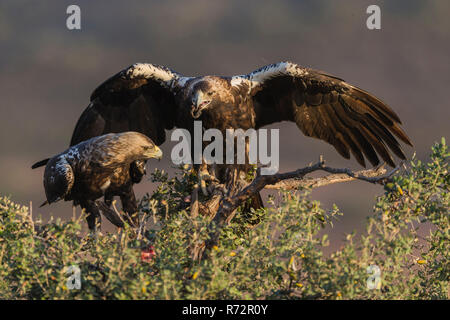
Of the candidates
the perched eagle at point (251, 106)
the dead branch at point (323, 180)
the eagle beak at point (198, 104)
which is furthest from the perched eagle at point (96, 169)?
the dead branch at point (323, 180)

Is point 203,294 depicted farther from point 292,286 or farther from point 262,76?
point 262,76

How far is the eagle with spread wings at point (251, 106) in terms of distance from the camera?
862 cm

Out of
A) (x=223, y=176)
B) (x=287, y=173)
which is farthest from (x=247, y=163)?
(x=287, y=173)

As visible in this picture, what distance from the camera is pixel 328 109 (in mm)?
9117

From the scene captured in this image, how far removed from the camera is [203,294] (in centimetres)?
436

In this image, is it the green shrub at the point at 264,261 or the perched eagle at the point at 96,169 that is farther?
the perched eagle at the point at 96,169

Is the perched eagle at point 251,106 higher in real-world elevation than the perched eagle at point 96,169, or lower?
higher

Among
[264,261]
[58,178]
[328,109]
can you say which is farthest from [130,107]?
[264,261]

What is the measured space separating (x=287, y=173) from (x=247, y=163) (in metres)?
2.17

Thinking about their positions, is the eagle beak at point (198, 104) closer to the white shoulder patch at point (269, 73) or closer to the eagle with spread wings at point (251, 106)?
the eagle with spread wings at point (251, 106)

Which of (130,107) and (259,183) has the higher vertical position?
(130,107)

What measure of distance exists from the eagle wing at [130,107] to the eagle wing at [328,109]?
1380 millimetres

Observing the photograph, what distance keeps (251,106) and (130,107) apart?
6.83 ft

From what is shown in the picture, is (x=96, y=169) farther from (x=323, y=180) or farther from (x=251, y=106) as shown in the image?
(x=323, y=180)
